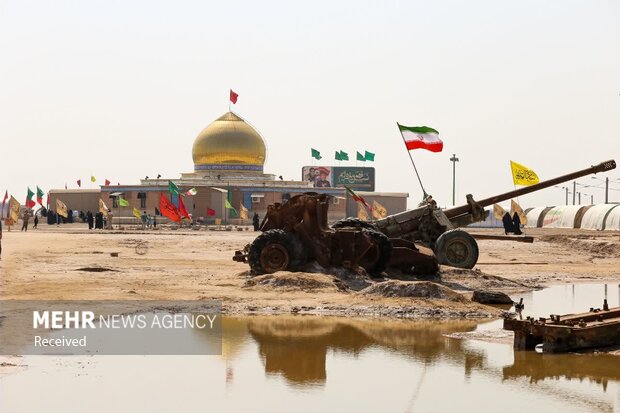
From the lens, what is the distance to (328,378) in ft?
34.4

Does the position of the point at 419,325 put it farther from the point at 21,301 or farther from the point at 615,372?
the point at 21,301

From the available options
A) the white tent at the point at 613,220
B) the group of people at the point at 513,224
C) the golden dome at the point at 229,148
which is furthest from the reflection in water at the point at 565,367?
the golden dome at the point at 229,148

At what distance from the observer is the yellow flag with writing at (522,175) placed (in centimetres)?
3769

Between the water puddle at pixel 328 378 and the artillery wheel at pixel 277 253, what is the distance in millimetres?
6346

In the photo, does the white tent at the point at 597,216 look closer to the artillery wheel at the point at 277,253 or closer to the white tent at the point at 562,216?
the white tent at the point at 562,216

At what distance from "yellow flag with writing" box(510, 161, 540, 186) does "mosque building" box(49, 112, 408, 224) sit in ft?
123

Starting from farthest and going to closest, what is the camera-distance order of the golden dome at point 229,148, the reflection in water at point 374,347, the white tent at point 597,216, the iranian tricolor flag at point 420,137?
the golden dome at point 229,148 < the white tent at point 597,216 < the iranian tricolor flag at point 420,137 < the reflection in water at point 374,347

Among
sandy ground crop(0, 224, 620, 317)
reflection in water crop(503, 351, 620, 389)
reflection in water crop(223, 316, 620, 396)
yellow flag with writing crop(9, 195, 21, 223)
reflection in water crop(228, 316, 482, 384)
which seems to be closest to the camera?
reflection in water crop(503, 351, 620, 389)

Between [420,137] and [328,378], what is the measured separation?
18.7m

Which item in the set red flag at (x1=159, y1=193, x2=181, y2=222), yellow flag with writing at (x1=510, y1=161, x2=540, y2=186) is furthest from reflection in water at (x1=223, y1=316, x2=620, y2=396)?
red flag at (x1=159, y1=193, x2=181, y2=222)

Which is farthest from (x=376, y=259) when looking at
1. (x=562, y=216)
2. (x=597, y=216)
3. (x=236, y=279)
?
(x=562, y=216)

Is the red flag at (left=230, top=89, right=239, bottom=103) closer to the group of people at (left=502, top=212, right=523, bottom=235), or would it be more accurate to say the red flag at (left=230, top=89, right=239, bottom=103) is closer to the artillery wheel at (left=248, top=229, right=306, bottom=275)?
the group of people at (left=502, top=212, right=523, bottom=235)

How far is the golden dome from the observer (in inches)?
3317

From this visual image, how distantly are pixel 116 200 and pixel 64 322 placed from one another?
6913 centimetres
